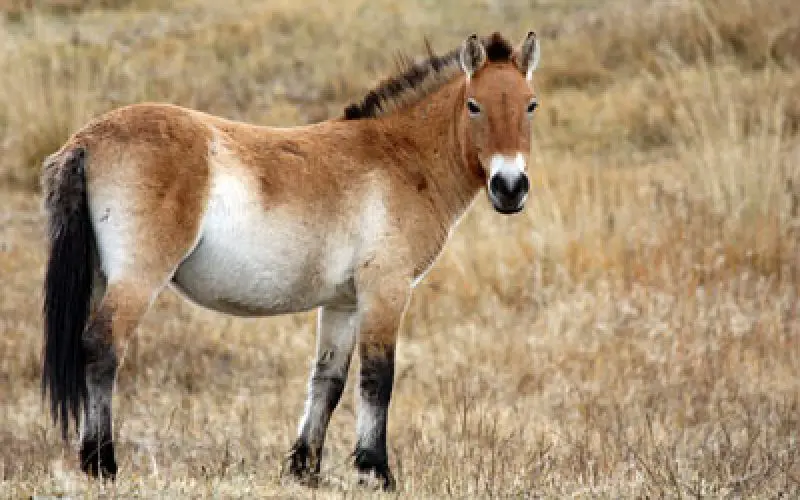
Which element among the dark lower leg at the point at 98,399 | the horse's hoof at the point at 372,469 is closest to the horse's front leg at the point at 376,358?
the horse's hoof at the point at 372,469

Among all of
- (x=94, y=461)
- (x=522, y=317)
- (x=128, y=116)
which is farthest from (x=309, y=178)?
(x=522, y=317)

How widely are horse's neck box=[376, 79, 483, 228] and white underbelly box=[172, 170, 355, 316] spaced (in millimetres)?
619

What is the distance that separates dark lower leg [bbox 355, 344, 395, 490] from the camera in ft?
19.5

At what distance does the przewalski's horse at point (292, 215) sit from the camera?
532 centimetres

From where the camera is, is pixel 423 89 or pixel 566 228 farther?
pixel 566 228

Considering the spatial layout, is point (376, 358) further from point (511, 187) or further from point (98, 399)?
point (98, 399)

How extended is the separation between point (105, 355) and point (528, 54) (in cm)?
241

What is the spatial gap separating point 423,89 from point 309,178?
35.6 inches

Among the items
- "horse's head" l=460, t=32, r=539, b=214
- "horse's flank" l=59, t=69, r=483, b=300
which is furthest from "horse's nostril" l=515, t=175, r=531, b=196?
"horse's flank" l=59, t=69, r=483, b=300

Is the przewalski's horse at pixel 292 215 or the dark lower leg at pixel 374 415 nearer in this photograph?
the przewalski's horse at pixel 292 215

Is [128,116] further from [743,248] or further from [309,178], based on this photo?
[743,248]

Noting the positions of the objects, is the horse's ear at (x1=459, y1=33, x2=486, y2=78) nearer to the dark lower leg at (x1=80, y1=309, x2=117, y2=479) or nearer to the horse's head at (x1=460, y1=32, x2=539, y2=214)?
the horse's head at (x1=460, y1=32, x2=539, y2=214)

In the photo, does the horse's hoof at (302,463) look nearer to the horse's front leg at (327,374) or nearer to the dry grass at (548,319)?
the horse's front leg at (327,374)

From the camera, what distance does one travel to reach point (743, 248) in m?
10.8
